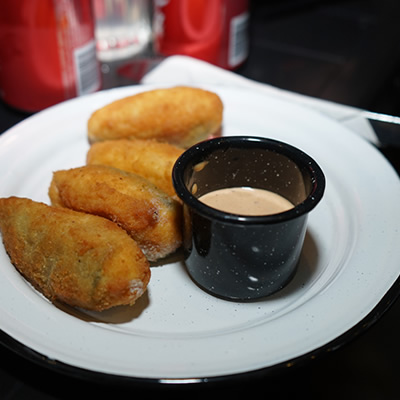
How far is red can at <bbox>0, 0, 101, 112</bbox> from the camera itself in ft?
4.06

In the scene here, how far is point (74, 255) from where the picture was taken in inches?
30.9

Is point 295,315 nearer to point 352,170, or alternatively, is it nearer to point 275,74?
point 352,170

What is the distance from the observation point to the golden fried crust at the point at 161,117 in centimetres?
114

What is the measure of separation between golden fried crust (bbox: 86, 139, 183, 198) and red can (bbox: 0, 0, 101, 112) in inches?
14.4

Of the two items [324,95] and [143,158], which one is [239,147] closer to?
[143,158]

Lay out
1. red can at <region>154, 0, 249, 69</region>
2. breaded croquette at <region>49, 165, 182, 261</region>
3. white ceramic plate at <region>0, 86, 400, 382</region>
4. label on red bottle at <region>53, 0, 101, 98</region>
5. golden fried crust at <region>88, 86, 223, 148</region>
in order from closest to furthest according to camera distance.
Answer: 1. white ceramic plate at <region>0, 86, 400, 382</region>
2. breaded croquette at <region>49, 165, 182, 261</region>
3. golden fried crust at <region>88, 86, 223, 148</region>
4. label on red bottle at <region>53, 0, 101, 98</region>
5. red can at <region>154, 0, 249, 69</region>

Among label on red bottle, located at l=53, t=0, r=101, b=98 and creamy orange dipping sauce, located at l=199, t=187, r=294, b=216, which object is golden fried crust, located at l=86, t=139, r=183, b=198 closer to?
creamy orange dipping sauce, located at l=199, t=187, r=294, b=216

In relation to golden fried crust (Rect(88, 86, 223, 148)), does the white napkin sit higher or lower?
lower

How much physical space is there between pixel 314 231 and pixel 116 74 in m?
0.97

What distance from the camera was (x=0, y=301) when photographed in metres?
0.75

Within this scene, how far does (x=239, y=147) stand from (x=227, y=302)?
28cm

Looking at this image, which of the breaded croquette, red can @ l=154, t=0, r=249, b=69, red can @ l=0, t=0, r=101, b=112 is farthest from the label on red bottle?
the breaded croquette

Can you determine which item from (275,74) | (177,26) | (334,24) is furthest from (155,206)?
(334,24)

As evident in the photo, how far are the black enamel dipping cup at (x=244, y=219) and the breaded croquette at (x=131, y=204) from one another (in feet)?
0.14
